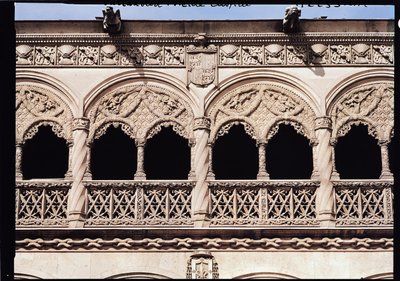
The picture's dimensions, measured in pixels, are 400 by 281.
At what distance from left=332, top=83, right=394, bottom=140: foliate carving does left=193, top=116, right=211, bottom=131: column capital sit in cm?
210

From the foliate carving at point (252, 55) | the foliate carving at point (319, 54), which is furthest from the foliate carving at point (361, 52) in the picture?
the foliate carving at point (252, 55)

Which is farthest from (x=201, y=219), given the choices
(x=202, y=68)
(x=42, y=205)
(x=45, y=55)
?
(x=45, y=55)

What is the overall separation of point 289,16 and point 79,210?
4660mm

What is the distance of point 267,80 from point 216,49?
1015 mm

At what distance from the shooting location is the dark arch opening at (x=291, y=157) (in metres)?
15.6

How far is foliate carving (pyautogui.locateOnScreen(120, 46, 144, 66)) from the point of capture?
13.5 m

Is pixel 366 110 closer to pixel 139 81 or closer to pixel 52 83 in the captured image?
pixel 139 81

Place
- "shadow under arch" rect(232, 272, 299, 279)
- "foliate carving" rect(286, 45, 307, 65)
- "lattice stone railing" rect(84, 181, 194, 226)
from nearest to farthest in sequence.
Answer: "shadow under arch" rect(232, 272, 299, 279) → "lattice stone railing" rect(84, 181, 194, 226) → "foliate carving" rect(286, 45, 307, 65)

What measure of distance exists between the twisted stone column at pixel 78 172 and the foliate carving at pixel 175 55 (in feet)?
5.70

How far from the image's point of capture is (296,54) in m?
13.5

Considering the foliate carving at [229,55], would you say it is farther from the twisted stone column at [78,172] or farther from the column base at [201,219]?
the column base at [201,219]

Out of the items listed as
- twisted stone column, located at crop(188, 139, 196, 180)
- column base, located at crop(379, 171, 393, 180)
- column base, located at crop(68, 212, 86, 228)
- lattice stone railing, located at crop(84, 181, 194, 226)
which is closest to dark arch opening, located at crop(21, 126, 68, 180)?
lattice stone railing, located at crop(84, 181, 194, 226)

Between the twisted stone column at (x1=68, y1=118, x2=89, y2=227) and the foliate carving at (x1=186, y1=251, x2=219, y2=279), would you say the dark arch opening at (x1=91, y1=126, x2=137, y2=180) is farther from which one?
the foliate carving at (x1=186, y1=251, x2=219, y2=279)

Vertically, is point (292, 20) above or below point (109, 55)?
above
